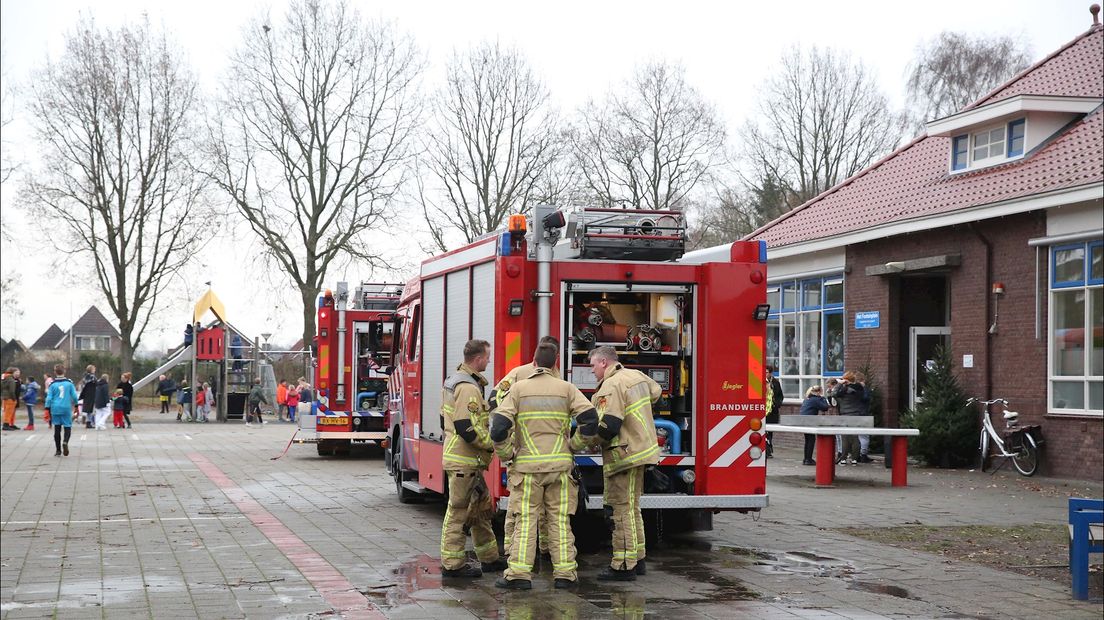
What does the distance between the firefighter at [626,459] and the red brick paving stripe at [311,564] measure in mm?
1913

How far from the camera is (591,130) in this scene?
39188 mm

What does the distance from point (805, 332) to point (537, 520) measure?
58.7ft

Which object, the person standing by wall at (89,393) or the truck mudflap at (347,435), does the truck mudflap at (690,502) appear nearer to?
the truck mudflap at (347,435)

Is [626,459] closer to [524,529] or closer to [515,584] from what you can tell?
[524,529]

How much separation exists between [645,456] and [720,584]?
3.51 feet

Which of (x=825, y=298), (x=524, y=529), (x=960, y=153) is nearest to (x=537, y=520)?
(x=524, y=529)

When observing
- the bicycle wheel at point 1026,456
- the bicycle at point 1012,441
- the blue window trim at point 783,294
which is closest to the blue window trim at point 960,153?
the bicycle at point 1012,441

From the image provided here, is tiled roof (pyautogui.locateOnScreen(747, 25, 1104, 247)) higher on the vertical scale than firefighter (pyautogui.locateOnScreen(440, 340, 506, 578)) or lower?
higher

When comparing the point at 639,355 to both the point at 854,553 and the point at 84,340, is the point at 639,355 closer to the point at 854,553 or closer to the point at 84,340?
the point at 854,553

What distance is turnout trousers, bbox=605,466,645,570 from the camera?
29.0 feet

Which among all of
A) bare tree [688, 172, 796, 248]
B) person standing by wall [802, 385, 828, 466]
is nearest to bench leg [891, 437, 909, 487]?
person standing by wall [802, 385, 828, 466]

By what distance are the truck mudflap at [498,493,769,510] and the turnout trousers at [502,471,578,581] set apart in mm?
1261

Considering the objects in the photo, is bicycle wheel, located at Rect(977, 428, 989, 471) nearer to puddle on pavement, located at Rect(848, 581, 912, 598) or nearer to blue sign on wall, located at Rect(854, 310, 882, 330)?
blue sign on wall, located at Rect(854, 310, 882, 330)

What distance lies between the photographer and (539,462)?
27.6ft
